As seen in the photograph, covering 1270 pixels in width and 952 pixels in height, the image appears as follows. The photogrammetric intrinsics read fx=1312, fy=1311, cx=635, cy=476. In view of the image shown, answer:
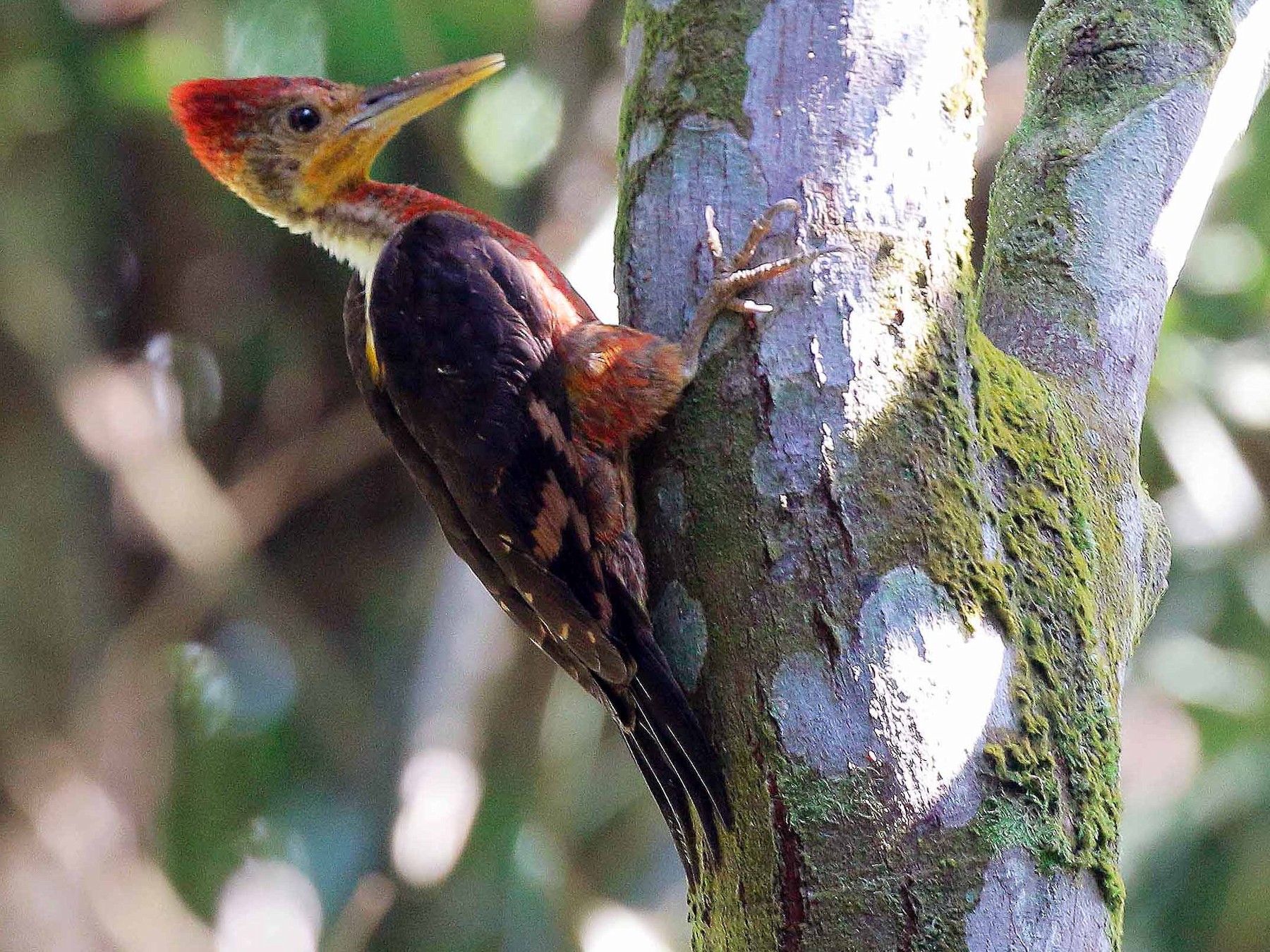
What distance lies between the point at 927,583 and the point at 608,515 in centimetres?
64

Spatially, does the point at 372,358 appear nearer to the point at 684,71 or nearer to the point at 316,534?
the point at 684,71

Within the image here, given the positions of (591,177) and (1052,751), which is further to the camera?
(591,177)

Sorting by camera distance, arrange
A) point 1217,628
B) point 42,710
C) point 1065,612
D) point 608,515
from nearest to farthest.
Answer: point 1065,612, point 608,515, point 42,710, point 1217,628

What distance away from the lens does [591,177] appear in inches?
233

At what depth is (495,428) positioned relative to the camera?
93.8 inches

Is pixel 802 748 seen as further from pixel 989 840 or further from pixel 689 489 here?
pixel 689 489

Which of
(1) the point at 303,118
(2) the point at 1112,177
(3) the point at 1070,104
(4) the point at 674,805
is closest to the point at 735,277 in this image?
(4) the point at 674,805

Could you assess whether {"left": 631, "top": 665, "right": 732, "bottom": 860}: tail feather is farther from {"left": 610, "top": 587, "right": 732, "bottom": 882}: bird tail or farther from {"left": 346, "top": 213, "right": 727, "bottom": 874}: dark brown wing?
{"left": 346, "top": 213, "right": 727, "bottom": 874}: dark brown wing

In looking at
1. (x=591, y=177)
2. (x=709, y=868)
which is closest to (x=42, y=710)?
(x=591, y=177)

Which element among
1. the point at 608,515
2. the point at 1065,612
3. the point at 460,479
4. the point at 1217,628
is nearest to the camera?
the point at 1065,612

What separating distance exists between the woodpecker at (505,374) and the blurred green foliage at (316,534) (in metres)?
2.64

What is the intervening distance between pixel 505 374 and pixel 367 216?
2.36ft

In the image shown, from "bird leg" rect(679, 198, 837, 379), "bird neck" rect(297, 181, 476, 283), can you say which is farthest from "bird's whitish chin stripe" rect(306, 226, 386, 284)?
"bird leg" rect(679, 198, 837, 379)

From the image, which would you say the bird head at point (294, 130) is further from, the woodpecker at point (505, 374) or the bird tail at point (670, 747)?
the bird tail at point (670, 747)
